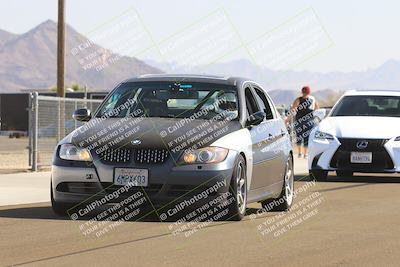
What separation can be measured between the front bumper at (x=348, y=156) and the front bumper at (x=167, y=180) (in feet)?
26.1

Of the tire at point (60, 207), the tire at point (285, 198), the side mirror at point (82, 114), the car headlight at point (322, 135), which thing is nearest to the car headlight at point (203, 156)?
the tire at point (60, 207)

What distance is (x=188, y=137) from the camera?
39.7ft

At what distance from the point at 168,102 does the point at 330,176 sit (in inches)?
365

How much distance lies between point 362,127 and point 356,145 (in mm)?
438

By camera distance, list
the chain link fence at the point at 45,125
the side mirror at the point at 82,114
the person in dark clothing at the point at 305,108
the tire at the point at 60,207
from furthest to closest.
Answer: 1. the person in dark clothing at the point at 305,108
2. the chain link fence at the point at 45,125
3. the side mirror at the point at 82,114
4. the tire at the point at 60,207

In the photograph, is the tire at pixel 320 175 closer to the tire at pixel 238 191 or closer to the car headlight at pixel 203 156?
the tire at pixel 238 191

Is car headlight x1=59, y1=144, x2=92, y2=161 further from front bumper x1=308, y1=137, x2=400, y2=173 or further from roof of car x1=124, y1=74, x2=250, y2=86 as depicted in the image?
front bumper x1=308, y1=137, x2=400, y2=173

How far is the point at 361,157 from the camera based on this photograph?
1975 centimetres

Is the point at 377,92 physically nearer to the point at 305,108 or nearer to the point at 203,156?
the point at 305,108

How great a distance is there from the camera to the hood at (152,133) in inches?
472

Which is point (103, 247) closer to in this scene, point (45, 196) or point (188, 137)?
point (188, 137)

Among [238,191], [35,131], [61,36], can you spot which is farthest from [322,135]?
[61,36]

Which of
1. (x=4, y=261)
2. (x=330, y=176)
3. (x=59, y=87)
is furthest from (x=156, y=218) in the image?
(x=59, y=87)

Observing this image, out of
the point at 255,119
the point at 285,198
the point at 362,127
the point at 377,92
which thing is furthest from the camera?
the point at 377,92
